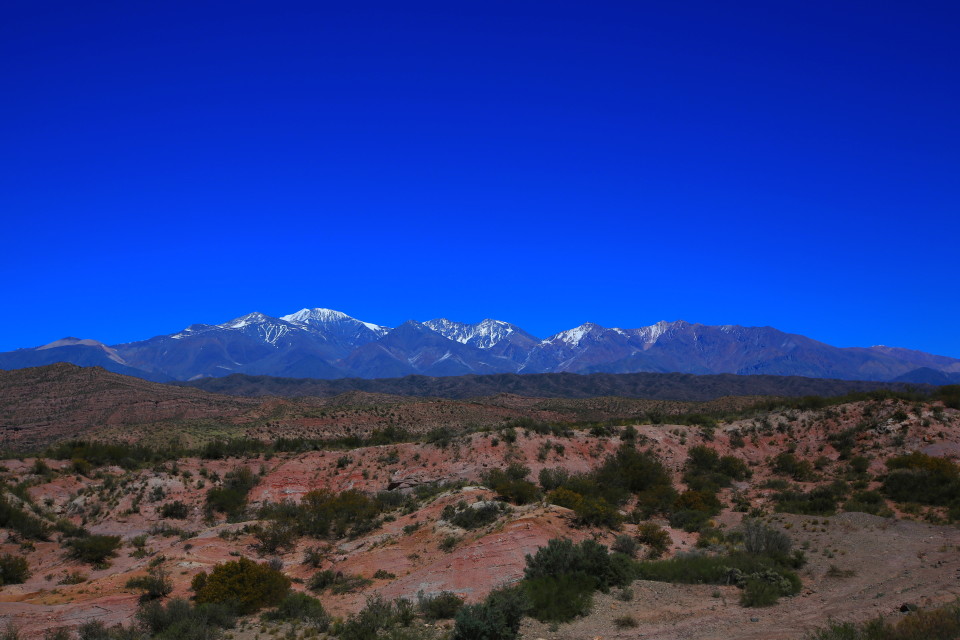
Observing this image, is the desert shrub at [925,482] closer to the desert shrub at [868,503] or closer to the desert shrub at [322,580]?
the desert shrub at [868,503]

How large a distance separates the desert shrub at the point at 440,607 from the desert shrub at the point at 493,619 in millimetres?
1381

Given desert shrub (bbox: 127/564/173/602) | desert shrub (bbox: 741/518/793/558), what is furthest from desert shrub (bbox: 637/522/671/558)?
desert shrub (bbox: 127/564/173/602)

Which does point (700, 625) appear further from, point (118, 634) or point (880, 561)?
point (118, 634)

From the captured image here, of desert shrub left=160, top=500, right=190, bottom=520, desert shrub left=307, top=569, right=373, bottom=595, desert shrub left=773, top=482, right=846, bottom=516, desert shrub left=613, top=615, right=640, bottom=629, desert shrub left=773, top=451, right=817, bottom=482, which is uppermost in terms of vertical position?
desert shrub left=773, top=451, right=817, bottom=482

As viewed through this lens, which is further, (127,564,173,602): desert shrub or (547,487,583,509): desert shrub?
(547,487,583,509): desert shrub

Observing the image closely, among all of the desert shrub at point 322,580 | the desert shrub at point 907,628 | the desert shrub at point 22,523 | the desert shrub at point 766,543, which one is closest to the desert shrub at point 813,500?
the desert shrub at point 766,543

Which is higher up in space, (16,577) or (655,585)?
(655,585)

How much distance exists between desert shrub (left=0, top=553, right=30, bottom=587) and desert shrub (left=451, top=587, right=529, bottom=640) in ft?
56.0

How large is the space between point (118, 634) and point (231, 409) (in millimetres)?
87525

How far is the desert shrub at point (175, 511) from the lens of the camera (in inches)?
1204

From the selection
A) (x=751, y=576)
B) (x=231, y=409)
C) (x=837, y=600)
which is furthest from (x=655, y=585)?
(x=231, y=409)

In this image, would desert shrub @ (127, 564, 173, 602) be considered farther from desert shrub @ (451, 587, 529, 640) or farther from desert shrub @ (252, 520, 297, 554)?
desert shrub @ (451, 587, 529, 640)

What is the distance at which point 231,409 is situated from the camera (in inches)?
3770

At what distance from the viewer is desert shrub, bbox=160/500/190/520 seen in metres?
30.6
